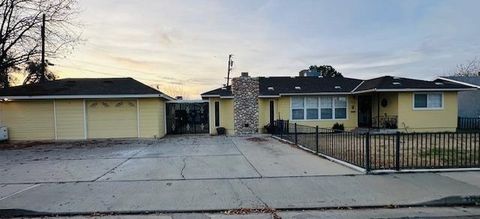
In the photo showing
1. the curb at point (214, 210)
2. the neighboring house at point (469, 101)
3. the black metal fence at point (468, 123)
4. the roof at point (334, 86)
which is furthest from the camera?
the neighboring house at point (469, 101)

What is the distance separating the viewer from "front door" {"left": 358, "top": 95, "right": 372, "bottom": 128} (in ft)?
80.0

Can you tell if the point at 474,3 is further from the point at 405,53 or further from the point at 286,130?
the point at 405,53

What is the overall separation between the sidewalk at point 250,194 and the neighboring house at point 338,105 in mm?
14260

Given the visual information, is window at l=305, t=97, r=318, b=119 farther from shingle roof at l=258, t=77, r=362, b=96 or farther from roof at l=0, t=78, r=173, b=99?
roof at l=0, t=78, r=173, b=99

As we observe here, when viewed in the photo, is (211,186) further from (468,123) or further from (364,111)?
(468,123)

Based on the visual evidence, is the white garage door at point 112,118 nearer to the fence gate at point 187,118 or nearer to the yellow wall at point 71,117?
the yellow wall at point 71,117

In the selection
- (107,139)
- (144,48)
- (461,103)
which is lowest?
(107,139)

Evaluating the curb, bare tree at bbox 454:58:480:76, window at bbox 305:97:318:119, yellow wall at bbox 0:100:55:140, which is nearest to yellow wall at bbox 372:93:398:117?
window at bbox 305:97:318:119

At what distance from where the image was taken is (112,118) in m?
21.0

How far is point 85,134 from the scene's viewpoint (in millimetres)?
20844

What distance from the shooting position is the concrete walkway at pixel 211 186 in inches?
247

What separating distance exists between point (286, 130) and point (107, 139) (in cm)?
1049

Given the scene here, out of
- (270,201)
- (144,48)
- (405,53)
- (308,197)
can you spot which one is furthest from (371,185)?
(405,53)

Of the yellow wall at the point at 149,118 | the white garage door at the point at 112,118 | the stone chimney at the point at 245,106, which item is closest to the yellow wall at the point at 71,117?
the white garage door at the point at 112,118
